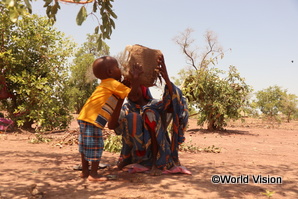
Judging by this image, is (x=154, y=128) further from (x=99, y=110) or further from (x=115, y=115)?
(x=99, y=110)

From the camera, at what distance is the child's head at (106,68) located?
10.1ft

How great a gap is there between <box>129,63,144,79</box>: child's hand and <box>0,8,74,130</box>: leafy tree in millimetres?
5256

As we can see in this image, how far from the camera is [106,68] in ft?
10.1

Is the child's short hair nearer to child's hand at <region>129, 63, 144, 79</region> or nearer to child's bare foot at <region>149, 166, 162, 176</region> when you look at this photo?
child's hand at <region>129, 63, 144, 79</region>

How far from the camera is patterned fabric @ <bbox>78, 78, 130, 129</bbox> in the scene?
3.02m

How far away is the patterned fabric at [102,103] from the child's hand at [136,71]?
21 centimetres

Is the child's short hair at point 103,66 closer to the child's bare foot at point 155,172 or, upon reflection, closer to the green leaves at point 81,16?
the green leaves at point 81,16

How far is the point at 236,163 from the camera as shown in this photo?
425cm

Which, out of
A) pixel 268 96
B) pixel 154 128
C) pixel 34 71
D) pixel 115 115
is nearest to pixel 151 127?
pixel 154 128

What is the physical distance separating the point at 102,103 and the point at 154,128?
745 millimetres

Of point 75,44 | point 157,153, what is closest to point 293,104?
point 75,44

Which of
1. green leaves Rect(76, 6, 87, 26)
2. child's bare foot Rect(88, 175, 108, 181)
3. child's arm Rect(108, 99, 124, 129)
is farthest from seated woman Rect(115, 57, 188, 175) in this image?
green leaves Rect(76, 6, 87, 26)

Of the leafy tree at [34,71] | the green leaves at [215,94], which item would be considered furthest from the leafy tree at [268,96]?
the leafy tree at [34,71]

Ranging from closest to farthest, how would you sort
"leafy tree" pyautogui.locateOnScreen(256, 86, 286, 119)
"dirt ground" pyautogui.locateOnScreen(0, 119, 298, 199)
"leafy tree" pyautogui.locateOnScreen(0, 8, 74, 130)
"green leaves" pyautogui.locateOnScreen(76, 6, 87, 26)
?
"dirt ground" pyautogui.locateOnScreen(0, 119, 298, 199) → "green leaves" pyautogui.locateOnScreen(76, 6, 87, 26) → "leafy tree" pyautogui.locateOnScreen(0, 8, 74, 130) → "leafy tree" pyautogui.locateOnScreen(256, 86, 286, 119)
